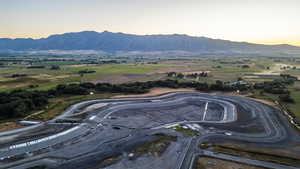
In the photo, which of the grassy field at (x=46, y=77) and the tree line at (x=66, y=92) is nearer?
the tree line at (x=66, y=92)

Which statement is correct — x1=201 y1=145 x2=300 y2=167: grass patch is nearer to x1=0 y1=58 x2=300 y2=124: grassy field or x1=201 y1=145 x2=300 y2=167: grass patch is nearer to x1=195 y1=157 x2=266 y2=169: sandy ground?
x1=195 y1=157 x2=266 y2=169: sandy ground

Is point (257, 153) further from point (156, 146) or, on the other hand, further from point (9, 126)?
point (9, 126)

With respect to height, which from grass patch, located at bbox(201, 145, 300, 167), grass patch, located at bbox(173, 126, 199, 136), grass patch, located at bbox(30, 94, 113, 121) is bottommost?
grass patch, located at bbox(201, 145, 300, 167)

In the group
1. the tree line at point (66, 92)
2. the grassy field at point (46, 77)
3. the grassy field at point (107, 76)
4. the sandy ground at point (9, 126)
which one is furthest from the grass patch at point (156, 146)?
the grassy field at point (46, 77)

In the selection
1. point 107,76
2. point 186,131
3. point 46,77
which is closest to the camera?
point 186,131

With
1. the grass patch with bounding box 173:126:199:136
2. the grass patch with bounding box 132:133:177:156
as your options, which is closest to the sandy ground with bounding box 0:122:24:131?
the grass patch with bounding box 132:133:177:156

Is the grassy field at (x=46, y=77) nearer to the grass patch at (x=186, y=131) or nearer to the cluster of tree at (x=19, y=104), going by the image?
the cluster of tree at (x=19, y=104)

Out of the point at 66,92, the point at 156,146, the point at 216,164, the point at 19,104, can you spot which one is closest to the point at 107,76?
the point at 66,92

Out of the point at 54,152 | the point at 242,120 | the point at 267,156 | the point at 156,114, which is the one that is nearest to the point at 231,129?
the point at 242,120

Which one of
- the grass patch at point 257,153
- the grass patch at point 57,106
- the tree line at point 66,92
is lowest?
the grass patch at point 257,153

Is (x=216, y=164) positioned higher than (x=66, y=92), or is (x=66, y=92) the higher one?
(x=66, y=92)

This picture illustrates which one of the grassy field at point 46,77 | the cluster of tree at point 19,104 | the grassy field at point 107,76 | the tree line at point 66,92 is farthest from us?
the grassy field at point 46,77

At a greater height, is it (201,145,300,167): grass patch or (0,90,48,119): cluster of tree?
(0,90,48,119): cluster of tree
